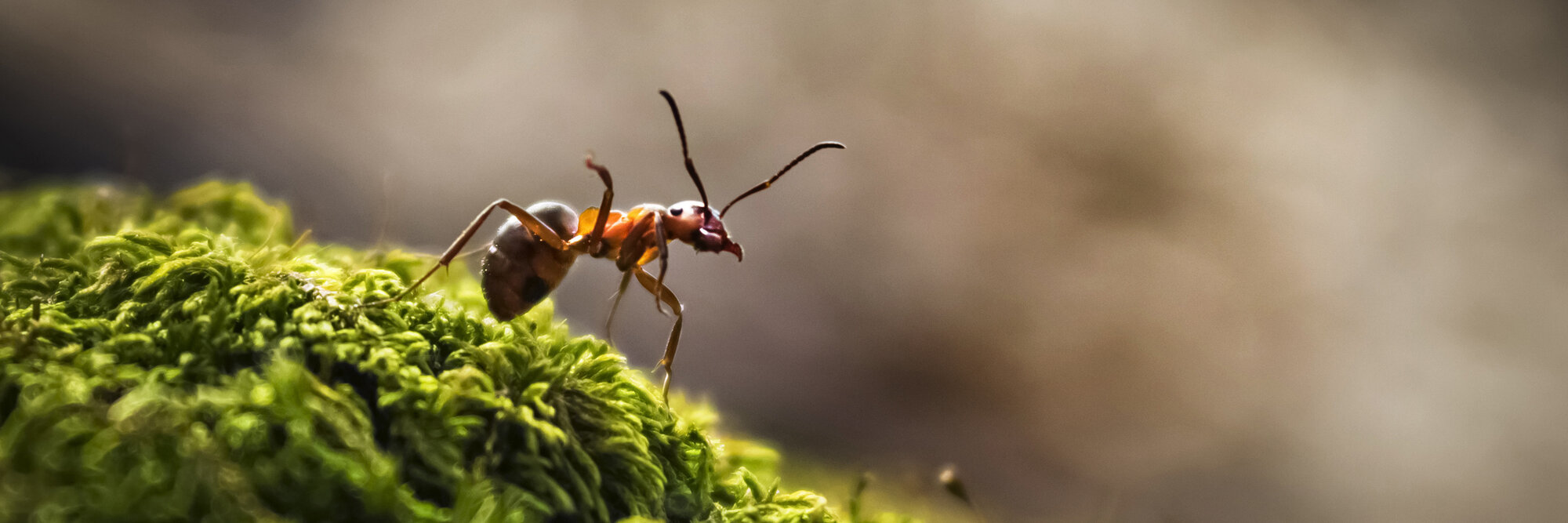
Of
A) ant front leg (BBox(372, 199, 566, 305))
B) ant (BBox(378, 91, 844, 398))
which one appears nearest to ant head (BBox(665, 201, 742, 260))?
ant (BBox(378, 91, 844, 398))

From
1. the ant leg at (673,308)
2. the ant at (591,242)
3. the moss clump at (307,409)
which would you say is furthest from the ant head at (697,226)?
the moss clump at (307,409)

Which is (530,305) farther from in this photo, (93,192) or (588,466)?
(93,192)

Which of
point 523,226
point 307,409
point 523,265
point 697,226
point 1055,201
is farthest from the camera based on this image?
point 1055,201

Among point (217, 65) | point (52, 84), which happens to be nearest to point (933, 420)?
point (217, 65)

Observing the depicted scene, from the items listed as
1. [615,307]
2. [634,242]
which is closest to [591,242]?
[634,242]

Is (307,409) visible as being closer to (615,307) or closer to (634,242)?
(615,307)

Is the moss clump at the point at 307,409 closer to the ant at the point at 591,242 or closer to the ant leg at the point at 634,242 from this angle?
the ant at the point at 591,242
